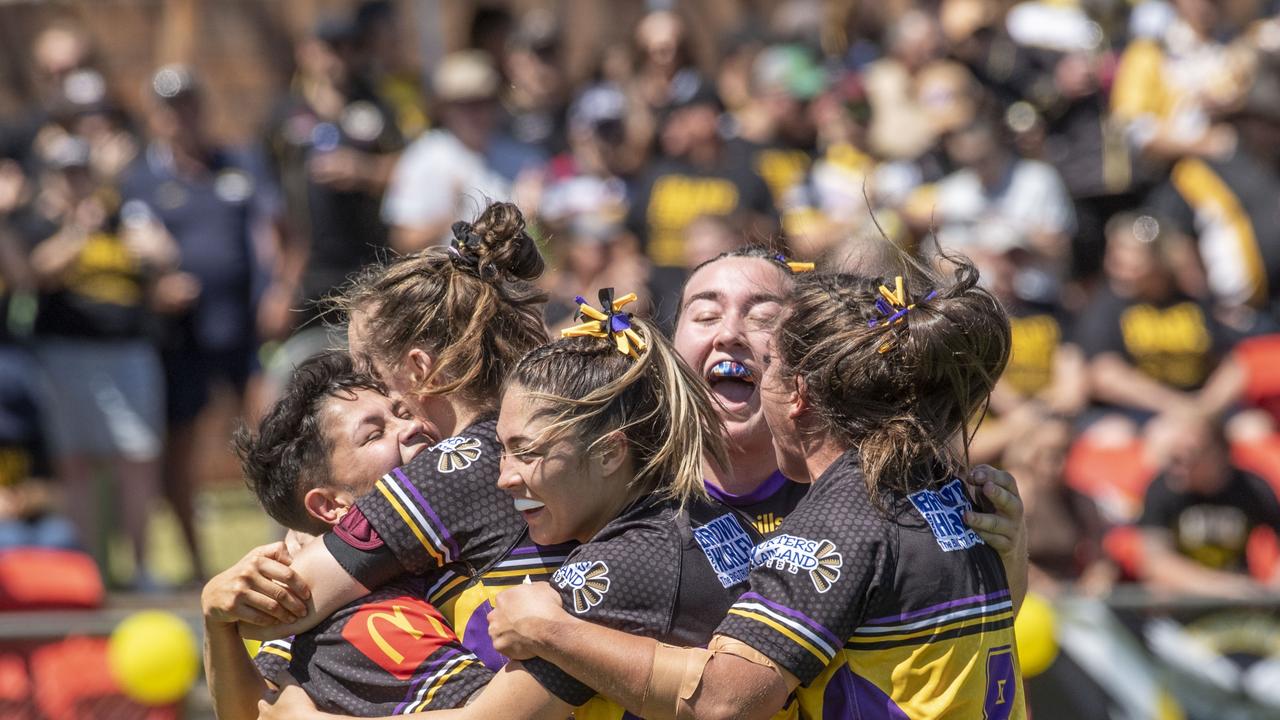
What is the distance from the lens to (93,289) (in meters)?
7.78

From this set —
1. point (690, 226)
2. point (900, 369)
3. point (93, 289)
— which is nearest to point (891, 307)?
point (900, 369)

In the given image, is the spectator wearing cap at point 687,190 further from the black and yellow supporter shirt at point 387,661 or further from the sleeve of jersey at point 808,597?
the sleeve of jersey at point 808,597

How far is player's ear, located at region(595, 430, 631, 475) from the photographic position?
2.86m

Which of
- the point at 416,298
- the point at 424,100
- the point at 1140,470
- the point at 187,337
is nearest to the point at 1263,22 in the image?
the point at 1140,470

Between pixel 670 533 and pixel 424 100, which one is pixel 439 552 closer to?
pixel 670 533

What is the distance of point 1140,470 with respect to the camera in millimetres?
7930

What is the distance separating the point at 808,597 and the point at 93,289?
5.91 meters

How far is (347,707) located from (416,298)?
83 centimetres

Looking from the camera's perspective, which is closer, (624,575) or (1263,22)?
(624,575)

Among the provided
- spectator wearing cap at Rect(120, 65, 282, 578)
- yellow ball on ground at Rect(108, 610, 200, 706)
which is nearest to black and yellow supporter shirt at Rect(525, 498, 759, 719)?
yellow ball on ground at Rect(108, 610, 200, 706)

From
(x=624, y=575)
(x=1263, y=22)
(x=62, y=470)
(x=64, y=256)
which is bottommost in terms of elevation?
(x=62, y=470)

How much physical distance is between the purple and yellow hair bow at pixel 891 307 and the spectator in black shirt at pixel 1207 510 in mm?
4641

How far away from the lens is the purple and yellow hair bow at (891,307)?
2.88 metres

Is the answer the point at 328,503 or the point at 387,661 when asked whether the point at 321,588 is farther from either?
the point at 328,503
